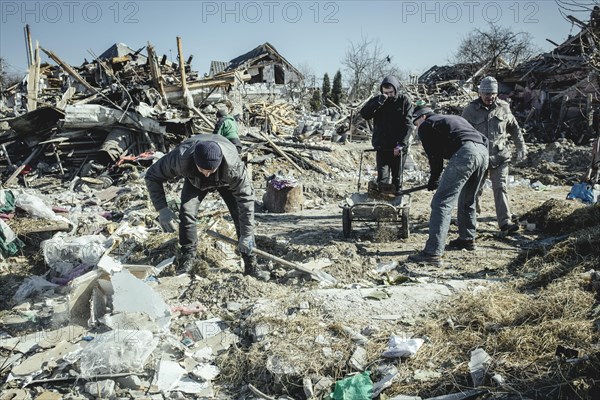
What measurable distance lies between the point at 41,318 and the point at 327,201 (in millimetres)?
5621

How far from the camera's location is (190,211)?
473cm

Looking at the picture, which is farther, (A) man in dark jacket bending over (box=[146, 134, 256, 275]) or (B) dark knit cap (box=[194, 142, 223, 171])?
(A) man in dark jacket bending over (box=[146, 134, 256, 275])

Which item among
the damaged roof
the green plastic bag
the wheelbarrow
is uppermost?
the damaged roof

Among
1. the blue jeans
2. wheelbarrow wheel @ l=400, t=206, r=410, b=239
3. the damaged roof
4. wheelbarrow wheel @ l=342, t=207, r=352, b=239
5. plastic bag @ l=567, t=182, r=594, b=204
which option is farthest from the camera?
the damaged roof

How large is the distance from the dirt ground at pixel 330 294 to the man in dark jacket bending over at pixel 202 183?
1.14ft

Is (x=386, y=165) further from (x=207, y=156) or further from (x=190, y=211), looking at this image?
(x=207, y=156)

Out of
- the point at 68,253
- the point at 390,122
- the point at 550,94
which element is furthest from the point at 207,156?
the point at 550,94

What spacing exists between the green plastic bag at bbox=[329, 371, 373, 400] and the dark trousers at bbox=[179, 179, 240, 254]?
232cm

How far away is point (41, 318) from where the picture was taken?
416cm

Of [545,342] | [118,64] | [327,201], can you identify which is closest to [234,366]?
[545,342]

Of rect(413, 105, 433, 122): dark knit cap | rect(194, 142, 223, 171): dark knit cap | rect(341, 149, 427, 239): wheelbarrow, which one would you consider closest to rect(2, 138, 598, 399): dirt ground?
rect(341, 149, 427, 239): wheelbarrow

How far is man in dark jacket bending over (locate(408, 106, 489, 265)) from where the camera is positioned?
4.87 m

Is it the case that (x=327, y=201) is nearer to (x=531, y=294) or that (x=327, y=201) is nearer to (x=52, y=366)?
(x=531, y=294)

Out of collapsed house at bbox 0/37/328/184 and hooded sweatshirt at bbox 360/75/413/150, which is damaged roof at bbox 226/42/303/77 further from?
hooded sweatshirt at bbox 360/75/413/150
